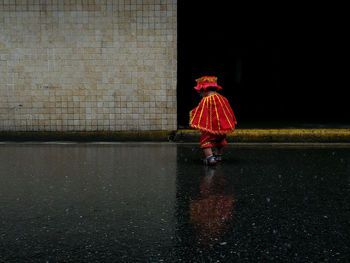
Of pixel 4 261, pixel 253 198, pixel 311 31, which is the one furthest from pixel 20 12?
pixel 311 31

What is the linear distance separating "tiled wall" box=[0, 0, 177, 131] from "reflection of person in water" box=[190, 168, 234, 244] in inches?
191

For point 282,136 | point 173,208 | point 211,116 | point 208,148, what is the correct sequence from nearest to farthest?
point 173,208 → point 208,148 → point 211,116 → point 282,136

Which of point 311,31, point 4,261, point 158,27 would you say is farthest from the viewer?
point 311,31

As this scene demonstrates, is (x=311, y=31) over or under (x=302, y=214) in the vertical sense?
over

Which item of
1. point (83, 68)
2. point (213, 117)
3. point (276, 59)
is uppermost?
point (276, 59)

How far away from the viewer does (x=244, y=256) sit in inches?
112

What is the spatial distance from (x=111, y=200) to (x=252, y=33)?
1474cm

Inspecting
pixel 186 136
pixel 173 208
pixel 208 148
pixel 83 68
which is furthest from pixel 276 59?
pixel 173 208

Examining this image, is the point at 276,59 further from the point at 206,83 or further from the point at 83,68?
the point at 206,83

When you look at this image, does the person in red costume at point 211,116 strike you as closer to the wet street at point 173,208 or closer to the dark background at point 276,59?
the wet street at point 173,208

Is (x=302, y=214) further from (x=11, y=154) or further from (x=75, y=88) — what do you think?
(x=75, y=88)

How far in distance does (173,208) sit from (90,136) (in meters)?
5.88

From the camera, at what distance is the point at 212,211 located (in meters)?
3.96

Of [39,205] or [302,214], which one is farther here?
[39,205]
